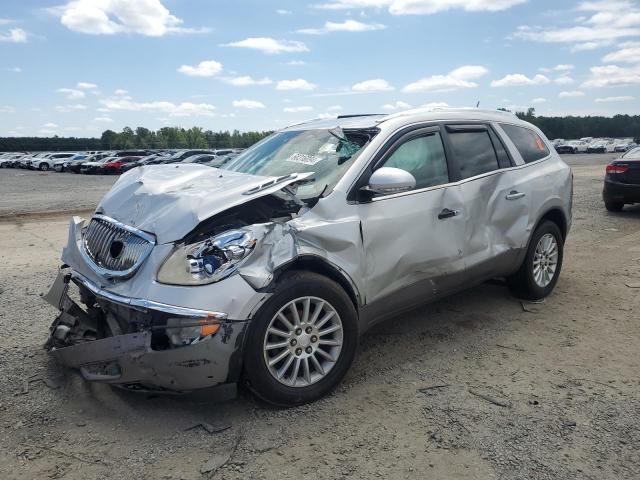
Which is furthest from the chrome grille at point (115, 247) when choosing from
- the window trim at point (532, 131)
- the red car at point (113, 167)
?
the red car at point (113, 167)

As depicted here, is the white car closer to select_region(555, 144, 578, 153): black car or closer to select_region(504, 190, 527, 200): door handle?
select_region(504, 190, 527, 200): door handle

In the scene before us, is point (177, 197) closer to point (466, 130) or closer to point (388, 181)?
point (388, 181)

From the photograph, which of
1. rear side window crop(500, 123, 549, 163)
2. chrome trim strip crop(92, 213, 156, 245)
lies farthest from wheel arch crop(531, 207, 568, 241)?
chrome trim strip crop(92, 213, 156, 245)

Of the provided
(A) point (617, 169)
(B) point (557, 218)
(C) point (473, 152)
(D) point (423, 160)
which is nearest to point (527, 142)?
(B) point (557, 218)

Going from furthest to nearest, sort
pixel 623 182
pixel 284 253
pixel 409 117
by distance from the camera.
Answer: pixel 623 182
pixel 409 117
pixel 284 253

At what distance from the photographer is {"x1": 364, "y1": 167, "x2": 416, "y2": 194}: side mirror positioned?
352 cm

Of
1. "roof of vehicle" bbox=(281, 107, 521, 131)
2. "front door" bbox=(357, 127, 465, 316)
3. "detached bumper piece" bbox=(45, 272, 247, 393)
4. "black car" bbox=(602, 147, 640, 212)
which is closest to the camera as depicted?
"detached bumper piece" bbox=(45, 272, 247, 393)

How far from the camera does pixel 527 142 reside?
520 centimetres

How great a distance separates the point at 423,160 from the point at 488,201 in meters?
0.76

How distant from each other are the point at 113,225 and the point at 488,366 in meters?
2.79

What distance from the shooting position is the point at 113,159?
4141cm

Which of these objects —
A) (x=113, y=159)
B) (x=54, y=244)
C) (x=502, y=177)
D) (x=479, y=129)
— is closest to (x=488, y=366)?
(x=502, y=177)

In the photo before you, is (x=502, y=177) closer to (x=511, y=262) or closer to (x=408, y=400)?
(x=511, y=262)

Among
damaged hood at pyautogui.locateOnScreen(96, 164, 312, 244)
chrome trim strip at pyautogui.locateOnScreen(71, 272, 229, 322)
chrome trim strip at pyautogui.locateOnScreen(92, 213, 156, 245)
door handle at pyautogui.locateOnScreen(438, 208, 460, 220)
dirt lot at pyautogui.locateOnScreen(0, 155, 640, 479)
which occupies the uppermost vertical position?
damaged hood at pyautogui.locateOnScreen(96, 164, 312, 244)
